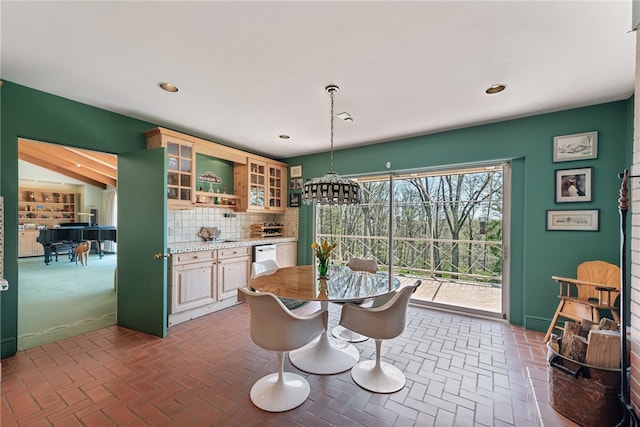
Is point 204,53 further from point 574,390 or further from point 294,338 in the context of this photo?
point 574,390

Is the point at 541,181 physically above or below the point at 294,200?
above

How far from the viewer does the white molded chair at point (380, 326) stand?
1.95m

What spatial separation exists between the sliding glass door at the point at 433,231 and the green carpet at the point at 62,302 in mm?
3526

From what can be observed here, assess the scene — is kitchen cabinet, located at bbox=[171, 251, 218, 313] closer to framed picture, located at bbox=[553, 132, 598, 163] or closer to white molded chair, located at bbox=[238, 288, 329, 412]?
white molded chair, located at bbox=[238, 288, 329, 412]

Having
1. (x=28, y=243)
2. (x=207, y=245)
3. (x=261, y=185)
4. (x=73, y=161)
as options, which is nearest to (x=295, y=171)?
(x=261, y=185)

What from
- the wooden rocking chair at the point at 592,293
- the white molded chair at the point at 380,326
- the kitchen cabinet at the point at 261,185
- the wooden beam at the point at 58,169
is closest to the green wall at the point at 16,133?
the kitchen cabinet at the point at 261,185

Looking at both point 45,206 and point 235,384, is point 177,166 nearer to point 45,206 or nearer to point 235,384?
point 235,384

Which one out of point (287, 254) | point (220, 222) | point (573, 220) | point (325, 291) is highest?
point (573, 220)

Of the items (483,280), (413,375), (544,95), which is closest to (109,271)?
(413,375)

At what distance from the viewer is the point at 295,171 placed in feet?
17.0

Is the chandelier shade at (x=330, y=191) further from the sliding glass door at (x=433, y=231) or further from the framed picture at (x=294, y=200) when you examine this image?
the framed picture at (x=294, y=200)

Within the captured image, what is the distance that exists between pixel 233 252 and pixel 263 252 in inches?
20.7

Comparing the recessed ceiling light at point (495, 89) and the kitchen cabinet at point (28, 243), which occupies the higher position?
the recessed ceiling light at point (495, 89)

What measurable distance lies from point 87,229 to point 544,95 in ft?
33.6
